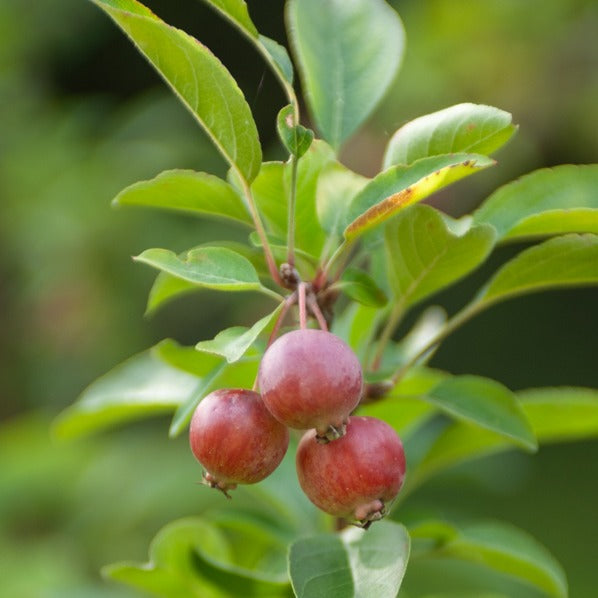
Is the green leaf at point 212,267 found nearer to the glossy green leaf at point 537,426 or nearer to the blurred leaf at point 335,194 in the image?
the blurred leaf at point 335,194

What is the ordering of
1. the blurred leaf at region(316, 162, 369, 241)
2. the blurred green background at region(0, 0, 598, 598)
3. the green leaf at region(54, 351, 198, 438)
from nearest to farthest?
the blurred leaf at region(316, 162, 369, 241)
the green leaf at region(54, 351, 198, 438)
the blurred green background at region(0, 0, 598, 598)

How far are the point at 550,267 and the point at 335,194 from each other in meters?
0.21

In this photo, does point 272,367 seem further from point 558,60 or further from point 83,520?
point 558,60

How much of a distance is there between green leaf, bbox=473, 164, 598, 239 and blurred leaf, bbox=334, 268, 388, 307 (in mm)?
127

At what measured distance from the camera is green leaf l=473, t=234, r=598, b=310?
83cm

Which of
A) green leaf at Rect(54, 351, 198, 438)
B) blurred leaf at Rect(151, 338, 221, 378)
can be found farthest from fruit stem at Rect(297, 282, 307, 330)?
green leaf at Rect(54, 351, 198, 438)

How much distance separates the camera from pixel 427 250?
0.83 m

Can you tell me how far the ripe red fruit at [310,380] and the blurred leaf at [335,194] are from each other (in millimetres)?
206

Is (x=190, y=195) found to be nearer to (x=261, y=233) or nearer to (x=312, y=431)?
(x=261, y=233)

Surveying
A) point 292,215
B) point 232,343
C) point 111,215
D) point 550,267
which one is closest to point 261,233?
point 292,215

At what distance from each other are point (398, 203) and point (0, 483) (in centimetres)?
186

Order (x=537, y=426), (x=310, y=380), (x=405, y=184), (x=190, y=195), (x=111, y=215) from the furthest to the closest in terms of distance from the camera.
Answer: (x=111, y=215), (x=537, y=426), (x=190, y=195), (x=405, y=184), (x=310, y=380)

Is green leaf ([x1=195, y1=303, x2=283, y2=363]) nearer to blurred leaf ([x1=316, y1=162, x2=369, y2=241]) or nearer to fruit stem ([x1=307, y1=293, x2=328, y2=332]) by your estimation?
fruit stem ([x1=307, y1=293, x2=328, y2=332])

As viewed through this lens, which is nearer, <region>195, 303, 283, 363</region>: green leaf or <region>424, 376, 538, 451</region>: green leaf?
<region>195, 303, 283, 363</region>: green leaf
